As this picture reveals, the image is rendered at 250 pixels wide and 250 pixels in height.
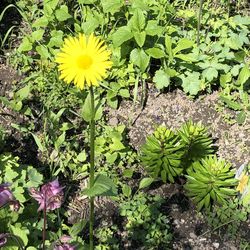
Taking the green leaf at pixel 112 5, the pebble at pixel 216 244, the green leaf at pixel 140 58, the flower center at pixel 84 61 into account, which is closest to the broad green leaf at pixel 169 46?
the green leaf at pixel 140 58

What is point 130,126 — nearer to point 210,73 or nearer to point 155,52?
point 155,52

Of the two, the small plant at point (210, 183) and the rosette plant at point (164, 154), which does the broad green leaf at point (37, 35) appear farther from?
the small plant at point (210, 183)

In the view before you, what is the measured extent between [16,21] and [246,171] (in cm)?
189

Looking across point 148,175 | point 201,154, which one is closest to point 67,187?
point 148,175

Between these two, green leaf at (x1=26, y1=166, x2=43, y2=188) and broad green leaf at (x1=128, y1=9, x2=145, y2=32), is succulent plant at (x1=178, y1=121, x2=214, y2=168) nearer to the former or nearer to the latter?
broad green leaf at (x1=128, y1=9, x2=145, y2=32)

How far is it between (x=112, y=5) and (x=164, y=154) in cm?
100

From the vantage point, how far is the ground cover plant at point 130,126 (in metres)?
2.99

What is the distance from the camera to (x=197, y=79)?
3.52 metres

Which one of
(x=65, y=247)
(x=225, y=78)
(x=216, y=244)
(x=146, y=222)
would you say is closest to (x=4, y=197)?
(x=65, y=247)

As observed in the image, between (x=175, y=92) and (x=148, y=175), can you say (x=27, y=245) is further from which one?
(x=175, y=92)

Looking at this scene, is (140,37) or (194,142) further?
(140,37)

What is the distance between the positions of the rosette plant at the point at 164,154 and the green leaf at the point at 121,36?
0.59 meters

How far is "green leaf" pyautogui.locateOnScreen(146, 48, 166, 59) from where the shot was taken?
3.42m

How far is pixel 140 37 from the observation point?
3371mm
